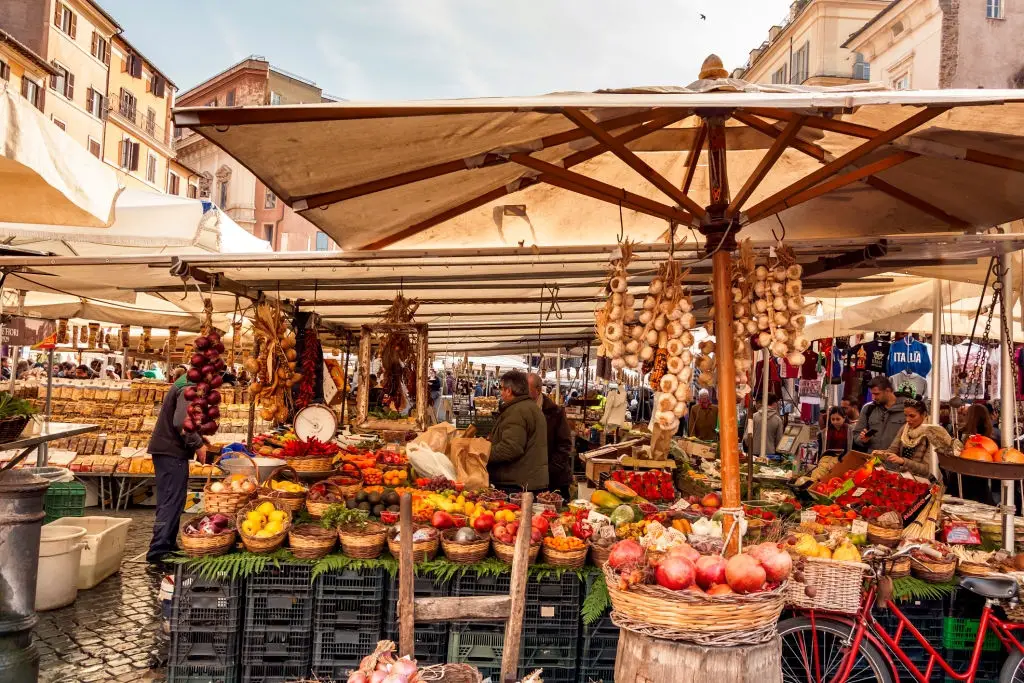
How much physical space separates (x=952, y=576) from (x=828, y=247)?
2.22 metres

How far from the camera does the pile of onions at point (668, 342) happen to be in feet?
12.0

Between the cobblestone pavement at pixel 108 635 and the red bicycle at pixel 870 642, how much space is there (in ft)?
13.2

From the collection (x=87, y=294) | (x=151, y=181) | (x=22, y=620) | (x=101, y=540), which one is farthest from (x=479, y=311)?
(x=151, y=181)

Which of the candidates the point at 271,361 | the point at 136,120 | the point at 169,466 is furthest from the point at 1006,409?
the point at 136,120

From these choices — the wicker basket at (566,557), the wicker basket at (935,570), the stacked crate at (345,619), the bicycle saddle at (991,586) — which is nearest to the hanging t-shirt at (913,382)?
the wicker basket at (935,570)

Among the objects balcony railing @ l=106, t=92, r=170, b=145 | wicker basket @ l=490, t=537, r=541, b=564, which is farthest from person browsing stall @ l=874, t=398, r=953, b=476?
balcony railing @ l=106, t=92, r=170, b=145

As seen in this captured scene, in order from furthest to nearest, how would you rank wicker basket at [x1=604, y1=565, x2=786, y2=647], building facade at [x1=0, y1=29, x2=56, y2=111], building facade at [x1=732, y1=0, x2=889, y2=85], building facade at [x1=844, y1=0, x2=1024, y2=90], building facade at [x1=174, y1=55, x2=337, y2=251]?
building facade at [x1=174, y1=55, x2=337, y2=251]
building facade at [x1=732, y1=0, x2=889, y2=85]
building facade at [x1=844, y1=0, x2=1024, y2=90]
building facade at [x1=0, y1=29, x2=56, y2=111]
wicker basket at [x1=604, y1=565, x2=786, y2=647]

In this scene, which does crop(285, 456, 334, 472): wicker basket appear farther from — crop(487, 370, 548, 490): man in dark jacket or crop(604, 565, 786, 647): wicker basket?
crop(604, 565, 786, 647): wicker basket

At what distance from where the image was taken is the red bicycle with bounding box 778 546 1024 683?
406 cm

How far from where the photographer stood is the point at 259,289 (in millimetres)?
7941

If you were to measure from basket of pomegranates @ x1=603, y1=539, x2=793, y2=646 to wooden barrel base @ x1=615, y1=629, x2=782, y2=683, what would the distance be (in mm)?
36

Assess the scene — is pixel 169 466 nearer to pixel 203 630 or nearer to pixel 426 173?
pixel 203 630

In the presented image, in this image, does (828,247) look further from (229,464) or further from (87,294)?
(87,294)

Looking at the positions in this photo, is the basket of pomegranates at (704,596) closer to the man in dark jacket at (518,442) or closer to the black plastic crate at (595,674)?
the black plastic crate at (595,674)
